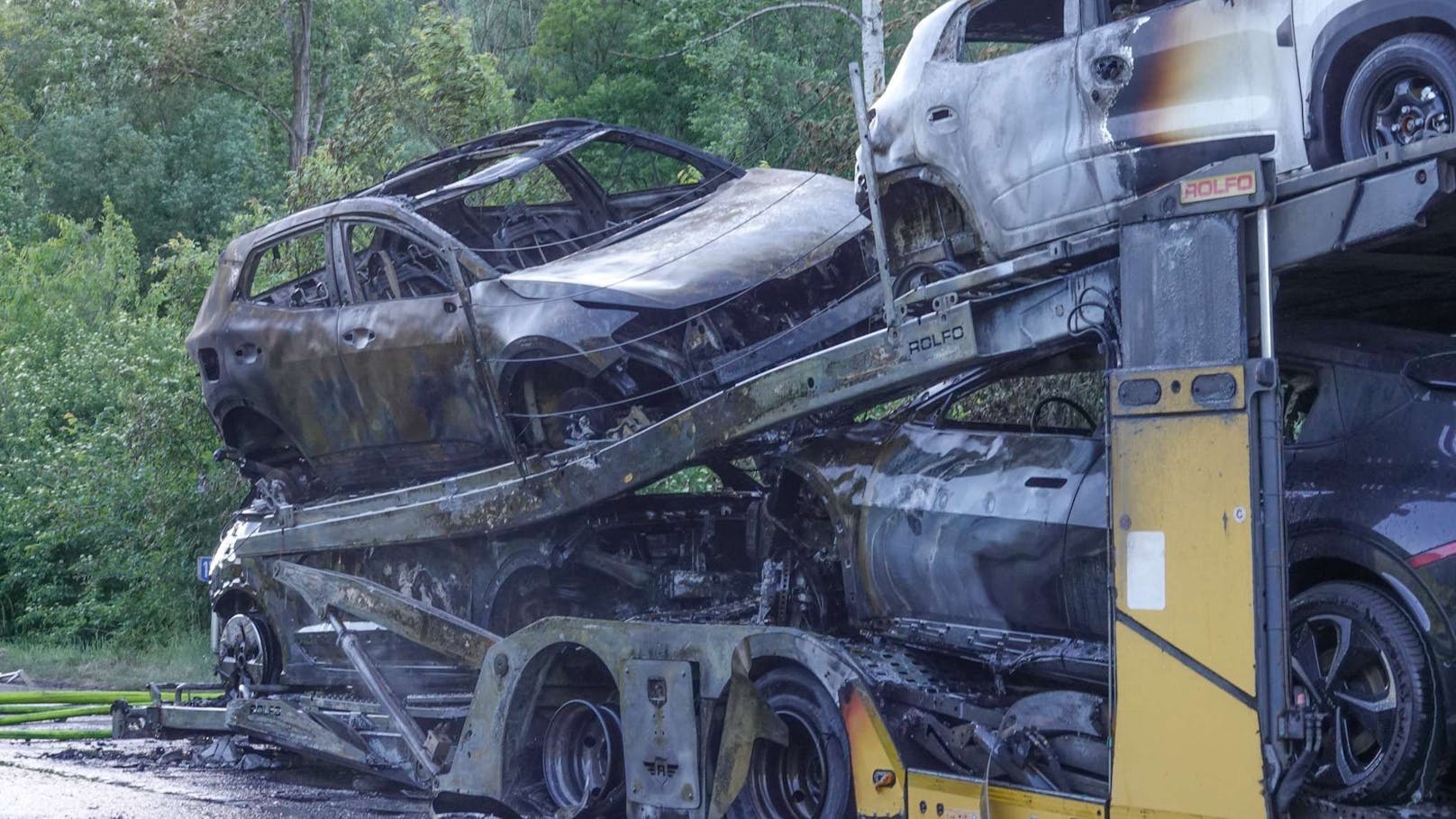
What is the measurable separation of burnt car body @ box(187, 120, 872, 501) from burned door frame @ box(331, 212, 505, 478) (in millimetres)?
12

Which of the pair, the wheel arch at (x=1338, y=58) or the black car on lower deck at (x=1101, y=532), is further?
the wheel arch at (x=1338, y=58)

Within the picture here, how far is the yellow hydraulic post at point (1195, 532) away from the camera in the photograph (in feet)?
14.7

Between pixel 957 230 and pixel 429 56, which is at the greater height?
pixel 429 56

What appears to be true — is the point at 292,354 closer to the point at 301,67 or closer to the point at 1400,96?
the point at 1400,96

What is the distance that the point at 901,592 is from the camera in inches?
253

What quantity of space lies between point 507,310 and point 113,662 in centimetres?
1087

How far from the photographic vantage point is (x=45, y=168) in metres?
36.8

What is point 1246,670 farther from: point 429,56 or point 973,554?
point 429,56

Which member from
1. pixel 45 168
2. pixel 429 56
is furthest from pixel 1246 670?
pixel 45 168

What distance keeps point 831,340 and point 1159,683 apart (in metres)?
3.02

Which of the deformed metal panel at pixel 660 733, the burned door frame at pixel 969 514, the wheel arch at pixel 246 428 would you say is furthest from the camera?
the wheel arch at pixel 246 428

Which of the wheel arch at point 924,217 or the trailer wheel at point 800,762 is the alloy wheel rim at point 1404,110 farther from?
the trailer wheel at point 800,762

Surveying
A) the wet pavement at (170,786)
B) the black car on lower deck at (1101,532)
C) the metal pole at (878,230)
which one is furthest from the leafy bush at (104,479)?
the metal pole at (878,230)

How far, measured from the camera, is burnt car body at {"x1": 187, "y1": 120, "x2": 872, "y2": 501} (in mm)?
7773
